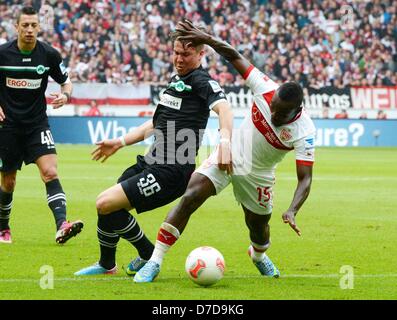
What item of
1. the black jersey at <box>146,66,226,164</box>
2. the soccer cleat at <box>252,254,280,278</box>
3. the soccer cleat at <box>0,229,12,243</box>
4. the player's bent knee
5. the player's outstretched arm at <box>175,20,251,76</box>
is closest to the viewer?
the player's outstretched arm at <box>175,20,251,76</box>

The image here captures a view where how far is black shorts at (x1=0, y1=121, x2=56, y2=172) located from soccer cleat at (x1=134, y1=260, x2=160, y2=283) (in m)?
3.31

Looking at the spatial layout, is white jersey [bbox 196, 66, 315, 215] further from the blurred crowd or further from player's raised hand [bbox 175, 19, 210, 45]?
the blurred crowd

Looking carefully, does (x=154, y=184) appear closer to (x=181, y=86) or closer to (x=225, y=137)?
(x=225, y=137)

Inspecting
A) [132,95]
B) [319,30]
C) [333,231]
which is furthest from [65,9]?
[333,231]

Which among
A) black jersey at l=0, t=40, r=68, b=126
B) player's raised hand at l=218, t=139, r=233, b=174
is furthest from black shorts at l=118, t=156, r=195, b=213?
black jersey at l=0, t=40, r=68, b=126

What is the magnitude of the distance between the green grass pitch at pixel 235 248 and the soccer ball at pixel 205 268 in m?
0.09

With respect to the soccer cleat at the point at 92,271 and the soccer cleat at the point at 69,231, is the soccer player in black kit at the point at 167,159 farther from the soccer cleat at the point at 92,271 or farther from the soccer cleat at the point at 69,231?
the soccer cleat at the point at 69,231

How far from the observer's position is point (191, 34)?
843 centimetres

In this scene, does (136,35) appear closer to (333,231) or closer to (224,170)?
(333,231)

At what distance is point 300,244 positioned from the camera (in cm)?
1142

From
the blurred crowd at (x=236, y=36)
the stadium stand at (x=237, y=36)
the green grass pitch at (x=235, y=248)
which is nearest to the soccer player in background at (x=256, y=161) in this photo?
the green grass pitch at (x=235, y=248)

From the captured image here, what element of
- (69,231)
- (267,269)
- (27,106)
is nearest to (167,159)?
(267,269)

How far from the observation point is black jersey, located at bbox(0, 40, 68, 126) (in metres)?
11.1

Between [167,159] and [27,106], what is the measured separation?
3192 millimetres
